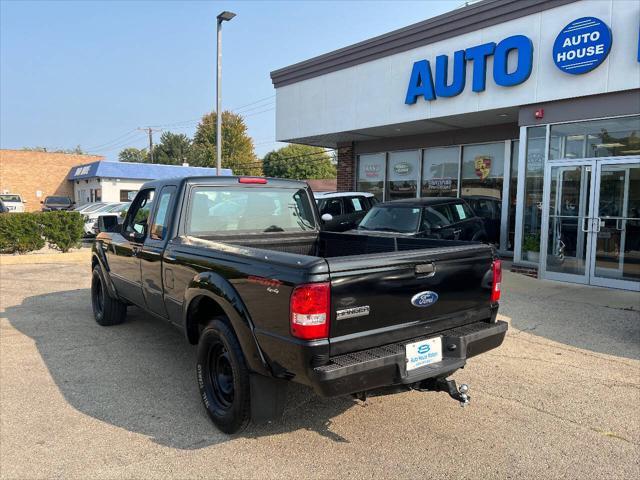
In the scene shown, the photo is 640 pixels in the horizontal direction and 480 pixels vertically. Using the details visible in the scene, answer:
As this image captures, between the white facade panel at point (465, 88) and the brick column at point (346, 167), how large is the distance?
6.36 ft

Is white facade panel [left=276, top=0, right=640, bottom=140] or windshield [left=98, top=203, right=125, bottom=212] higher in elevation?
white facade panel [left=276, top=0, right=640, bottom=140]

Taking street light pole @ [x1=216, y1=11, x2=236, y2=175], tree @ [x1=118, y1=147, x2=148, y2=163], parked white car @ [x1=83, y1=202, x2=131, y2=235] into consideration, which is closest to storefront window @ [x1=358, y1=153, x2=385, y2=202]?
street light pole @ [x1=216, y1=11, x2=236, y2=175]

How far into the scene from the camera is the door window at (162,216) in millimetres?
4406

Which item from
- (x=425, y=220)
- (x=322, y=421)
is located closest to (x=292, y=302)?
(x=322, y=421)

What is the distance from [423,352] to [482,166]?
1091cm

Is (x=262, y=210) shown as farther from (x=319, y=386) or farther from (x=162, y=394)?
(x=319, y=386)

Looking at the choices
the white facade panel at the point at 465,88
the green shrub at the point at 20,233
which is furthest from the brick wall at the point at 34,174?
the white facade panel at the point at 465,88

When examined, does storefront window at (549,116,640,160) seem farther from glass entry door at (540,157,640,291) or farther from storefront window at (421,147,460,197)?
storefront window at (421,147,460,197)

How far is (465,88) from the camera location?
10.6 m

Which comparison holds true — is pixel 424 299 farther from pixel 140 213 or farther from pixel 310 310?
pixel 140 213

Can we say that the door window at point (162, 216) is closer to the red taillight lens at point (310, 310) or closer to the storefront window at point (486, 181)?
the red taillight lens at point (310, 310)

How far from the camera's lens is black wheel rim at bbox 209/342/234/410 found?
3.52 meters

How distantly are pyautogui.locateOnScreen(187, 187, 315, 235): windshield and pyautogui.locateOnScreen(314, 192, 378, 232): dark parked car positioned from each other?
7.08 metres

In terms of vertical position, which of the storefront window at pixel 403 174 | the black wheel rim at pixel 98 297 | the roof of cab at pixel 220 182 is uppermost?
the storefront window at pixel 403 174
